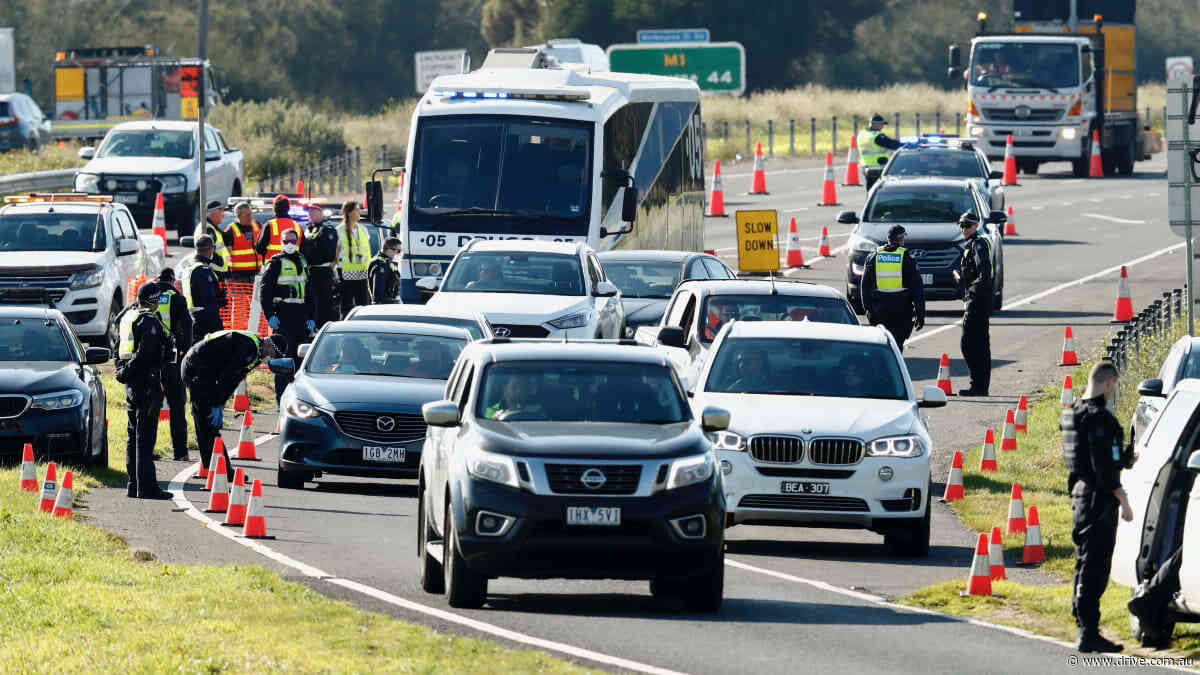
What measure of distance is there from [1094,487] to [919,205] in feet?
67.9

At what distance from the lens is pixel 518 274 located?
83.7 feet

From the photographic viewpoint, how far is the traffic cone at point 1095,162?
5642 centimetres

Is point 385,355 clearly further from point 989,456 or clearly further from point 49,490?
point 989,456

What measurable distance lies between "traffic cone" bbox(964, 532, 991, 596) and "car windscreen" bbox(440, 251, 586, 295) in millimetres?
10798

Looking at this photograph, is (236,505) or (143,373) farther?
(143,373)

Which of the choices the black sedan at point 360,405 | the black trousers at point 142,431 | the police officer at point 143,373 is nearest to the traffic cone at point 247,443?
the black sedan at point 360,405

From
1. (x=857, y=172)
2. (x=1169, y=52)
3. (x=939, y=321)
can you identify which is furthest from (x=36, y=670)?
(x=1169, y=52)

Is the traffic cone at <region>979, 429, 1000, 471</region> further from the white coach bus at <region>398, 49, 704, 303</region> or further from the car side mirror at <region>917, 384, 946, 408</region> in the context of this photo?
the white coach bus at <region>398, 49, 704, 303</region>

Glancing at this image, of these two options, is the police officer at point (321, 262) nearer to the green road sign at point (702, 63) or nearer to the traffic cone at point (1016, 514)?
the traffic cone at point (1016, 514)

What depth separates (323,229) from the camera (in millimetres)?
26047

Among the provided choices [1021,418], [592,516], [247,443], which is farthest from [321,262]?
[592,516]

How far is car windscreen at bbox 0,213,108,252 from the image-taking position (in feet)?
99.0

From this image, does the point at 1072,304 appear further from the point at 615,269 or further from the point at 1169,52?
the point at 1169,52

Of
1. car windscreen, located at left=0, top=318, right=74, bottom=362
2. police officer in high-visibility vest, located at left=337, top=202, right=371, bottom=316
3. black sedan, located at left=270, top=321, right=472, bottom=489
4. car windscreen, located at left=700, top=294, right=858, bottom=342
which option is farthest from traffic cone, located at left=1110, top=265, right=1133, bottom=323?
car windscreen, located at left=0, top=318, right=74, bottom=362
